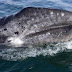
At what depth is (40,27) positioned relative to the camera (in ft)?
22.5

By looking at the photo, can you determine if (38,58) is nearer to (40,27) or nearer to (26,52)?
(26,52)

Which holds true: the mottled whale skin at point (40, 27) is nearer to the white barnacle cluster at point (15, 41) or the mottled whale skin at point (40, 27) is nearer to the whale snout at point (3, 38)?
the white barnacle cluster at point (15, 41)

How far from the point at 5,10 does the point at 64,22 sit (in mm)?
8982

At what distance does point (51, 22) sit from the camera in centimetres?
683

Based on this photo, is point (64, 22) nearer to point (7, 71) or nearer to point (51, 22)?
point (51, 22)

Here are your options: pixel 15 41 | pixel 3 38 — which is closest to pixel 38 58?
pixel 15 41

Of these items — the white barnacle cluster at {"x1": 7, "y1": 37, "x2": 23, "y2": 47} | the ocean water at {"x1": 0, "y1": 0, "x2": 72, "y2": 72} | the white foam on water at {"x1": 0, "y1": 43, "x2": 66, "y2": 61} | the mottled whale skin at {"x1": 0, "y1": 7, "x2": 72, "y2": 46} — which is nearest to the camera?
the ocean water at {"x1": 0, "y1": 0, "x2": 72, "y2": 72}

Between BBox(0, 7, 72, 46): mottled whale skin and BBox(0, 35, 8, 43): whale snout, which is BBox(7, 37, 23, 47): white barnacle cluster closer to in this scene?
BBox(0, 7, 72, 46): mottled whale skin

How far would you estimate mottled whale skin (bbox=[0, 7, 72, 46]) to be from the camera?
6.80 metres

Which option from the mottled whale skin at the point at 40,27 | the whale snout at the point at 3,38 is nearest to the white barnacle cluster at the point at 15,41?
the mottled whale skin at the point at 40,27

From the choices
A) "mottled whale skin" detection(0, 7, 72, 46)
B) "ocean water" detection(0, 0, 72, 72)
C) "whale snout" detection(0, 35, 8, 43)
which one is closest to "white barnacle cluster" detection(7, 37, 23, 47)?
"mottled whale skin" detection(0, 7, 72, 46)

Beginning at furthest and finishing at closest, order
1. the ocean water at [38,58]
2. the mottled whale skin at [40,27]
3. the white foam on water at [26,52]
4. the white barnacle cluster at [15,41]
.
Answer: the white foam on water at [26,52] < the white barnacle cluster at [15,41] < the mottled whale skin at [40,27] < the ocean water at [38,58]

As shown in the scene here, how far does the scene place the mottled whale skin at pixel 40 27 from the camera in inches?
268

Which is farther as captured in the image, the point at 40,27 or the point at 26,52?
the point at 26,52
